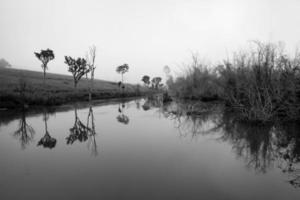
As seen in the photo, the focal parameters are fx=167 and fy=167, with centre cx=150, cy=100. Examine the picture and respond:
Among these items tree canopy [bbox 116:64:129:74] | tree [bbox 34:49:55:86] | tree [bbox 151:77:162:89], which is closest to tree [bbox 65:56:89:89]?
tree [bbox 34:49:55:86]

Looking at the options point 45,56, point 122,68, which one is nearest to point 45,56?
point 45,56

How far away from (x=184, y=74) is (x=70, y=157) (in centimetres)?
3337

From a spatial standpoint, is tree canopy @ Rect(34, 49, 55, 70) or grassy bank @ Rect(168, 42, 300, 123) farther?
tree canopy @ Rect(34, 49, 55, 70)

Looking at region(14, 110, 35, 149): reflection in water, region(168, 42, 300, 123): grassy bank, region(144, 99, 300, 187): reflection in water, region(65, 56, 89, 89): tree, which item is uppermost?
region(65, 56, 89, 89): tree

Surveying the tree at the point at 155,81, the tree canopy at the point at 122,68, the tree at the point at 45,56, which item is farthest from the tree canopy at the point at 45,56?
the tree at the point at 155,81

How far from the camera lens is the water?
10.4 ft

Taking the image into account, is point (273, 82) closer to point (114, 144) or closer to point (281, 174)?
point (281, 174)

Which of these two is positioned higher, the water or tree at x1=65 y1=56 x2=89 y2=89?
tree at x1=65 y1=56 x2=89 y2=89

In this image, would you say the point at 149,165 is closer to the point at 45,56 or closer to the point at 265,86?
the point at 265,86

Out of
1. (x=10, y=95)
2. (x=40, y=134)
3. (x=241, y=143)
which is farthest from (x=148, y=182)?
(x=10, y=95)

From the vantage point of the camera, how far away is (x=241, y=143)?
6.21m

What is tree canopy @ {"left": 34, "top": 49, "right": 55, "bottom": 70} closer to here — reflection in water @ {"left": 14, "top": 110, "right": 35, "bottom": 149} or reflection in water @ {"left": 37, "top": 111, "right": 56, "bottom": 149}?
reflection in water @ {"left": 14, "top": 110, "right": 35, "bottom": 149}

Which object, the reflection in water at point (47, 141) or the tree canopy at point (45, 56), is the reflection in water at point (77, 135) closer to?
the reflection in water at point (47, 141)

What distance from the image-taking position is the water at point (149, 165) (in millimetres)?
3156
